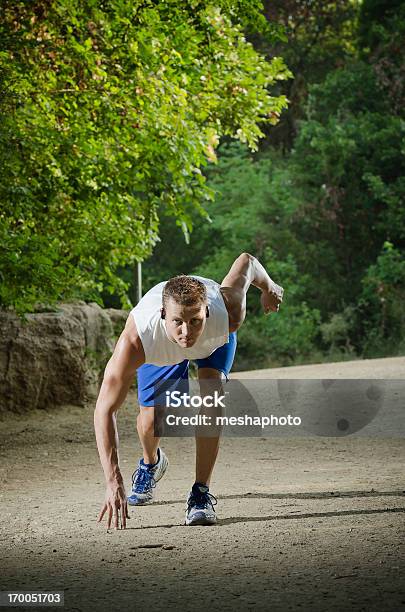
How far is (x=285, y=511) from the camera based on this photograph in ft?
18.1

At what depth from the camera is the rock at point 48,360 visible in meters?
10.4

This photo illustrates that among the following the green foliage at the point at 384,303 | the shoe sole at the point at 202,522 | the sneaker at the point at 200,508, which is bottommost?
the green foliage at the point at 384,303

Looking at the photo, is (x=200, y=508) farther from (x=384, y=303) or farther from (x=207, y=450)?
(x=384, y=303)

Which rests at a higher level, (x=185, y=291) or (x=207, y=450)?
(x=185, y=291)

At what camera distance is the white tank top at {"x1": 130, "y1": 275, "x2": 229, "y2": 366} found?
16.5 feet

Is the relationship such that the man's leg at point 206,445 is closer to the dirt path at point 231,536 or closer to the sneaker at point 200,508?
the sneaker at point 200,508

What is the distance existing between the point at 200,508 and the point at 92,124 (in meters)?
5.34

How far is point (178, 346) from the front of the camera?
506cm

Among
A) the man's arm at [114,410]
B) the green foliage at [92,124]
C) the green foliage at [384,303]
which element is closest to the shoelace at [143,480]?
the man's arm at [114,410]

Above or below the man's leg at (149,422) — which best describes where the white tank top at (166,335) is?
above

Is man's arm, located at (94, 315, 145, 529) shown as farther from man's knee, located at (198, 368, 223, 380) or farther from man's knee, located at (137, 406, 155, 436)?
man's knee, located at (137, 406, 155, 436)

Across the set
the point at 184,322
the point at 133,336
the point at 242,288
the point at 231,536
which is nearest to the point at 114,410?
the point at 133,336

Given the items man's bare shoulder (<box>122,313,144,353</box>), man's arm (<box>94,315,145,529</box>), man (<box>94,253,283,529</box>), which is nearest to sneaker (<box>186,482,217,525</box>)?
man (<box>94,253,283,529</box>)

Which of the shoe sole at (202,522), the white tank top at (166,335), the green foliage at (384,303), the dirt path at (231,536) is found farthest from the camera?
the green foliage at (384,303)
